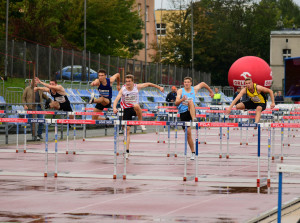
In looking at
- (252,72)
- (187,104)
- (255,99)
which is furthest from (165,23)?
(187,104)

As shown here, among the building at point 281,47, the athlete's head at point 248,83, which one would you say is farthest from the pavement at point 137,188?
the building at point 281,47

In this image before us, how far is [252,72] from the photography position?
54.9 metres

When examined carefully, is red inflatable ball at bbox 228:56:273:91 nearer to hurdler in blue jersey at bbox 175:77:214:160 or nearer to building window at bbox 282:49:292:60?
hurdler in blue jersey at bbox 175:77:214:160

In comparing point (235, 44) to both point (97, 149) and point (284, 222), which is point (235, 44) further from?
point (284, 222)

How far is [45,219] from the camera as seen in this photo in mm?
10148

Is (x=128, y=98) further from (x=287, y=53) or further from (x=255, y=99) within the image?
(x=287, y=53)

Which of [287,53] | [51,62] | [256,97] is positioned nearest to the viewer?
[256,97]

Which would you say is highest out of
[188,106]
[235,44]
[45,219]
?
[235,44]

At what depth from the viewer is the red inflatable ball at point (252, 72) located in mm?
54438

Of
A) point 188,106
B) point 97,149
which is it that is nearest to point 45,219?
point 188,106

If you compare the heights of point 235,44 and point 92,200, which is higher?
point 235,44

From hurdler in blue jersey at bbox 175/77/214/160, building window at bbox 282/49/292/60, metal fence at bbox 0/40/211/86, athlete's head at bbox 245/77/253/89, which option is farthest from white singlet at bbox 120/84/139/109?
building window at bbox 282/49/292/60

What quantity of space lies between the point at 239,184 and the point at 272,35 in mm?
82001

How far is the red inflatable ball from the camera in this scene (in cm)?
5444
